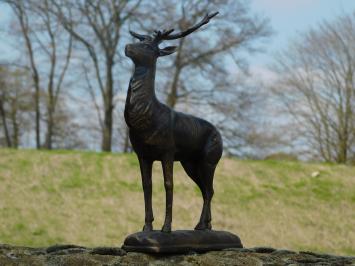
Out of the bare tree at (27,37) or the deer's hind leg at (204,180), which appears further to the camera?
the bare tree at (27,37)

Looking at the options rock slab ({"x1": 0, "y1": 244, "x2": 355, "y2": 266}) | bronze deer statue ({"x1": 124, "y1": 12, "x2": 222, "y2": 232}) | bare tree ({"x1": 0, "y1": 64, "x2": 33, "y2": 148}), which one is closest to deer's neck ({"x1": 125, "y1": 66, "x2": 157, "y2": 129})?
bronze deer statue ({"x1": 124, "y1": 12, "x2": 222, "y2": 232})

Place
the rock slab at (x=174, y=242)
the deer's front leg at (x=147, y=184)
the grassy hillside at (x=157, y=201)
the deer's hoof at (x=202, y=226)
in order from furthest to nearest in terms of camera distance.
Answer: the grassy hillside at (x=157, y=201), the deer's hoof at (x=202, y=226), the deer's front leg at (x=147, y=184), the rock slab at (x=174, y=242)

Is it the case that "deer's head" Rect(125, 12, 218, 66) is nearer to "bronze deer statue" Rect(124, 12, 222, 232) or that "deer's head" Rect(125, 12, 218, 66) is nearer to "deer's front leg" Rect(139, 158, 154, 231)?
"bronze deer statue" Rect(124, 12, 222, 232)

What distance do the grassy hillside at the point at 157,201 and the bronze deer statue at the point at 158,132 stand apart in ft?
26.2

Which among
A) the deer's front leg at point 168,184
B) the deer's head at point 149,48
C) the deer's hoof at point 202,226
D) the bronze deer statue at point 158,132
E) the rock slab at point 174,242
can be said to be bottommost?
the rock slab at point 174,242

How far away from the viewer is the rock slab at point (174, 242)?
212 inches

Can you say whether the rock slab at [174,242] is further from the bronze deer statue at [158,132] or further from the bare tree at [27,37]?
Result: the bare tree at [27,37]

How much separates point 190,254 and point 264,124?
74.7 feet

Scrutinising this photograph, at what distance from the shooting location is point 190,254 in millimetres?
5523

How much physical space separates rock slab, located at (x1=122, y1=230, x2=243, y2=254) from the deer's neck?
0.97m

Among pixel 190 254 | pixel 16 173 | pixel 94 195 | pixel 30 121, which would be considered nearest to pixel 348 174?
pixel 94 195

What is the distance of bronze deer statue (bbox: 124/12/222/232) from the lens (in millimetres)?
5461

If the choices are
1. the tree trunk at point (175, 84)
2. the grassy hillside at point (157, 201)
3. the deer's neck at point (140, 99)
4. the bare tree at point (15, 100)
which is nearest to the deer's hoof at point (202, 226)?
the deer's neck at point (140, 99)

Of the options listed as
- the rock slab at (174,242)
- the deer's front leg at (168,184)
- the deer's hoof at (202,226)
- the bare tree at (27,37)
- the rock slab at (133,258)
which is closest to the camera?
the rock slab at (133,258)
